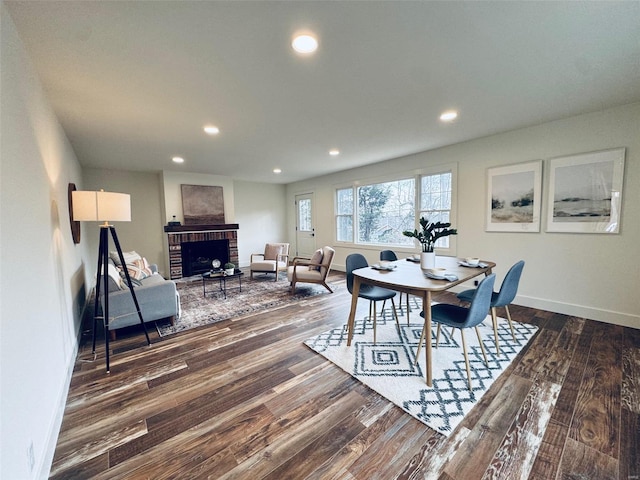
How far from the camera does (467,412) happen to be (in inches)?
67.5

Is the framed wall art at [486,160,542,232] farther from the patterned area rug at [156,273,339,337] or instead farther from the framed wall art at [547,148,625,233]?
the patterned area rug at [156,273,339,337]

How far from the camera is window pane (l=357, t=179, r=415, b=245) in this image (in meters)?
5.00

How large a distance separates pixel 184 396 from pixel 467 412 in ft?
6.62

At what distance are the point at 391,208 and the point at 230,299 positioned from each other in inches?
139

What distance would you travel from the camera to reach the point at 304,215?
7598 millimetres

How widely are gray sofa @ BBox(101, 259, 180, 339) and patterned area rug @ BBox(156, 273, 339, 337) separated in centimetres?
22

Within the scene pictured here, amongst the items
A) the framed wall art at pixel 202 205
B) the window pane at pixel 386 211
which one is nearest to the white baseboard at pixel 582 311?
the window pane at pixel 386 211

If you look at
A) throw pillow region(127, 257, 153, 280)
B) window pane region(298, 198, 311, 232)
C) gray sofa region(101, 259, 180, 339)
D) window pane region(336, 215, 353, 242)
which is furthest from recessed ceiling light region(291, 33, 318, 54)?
window pane region(298, 198, 311, 232)

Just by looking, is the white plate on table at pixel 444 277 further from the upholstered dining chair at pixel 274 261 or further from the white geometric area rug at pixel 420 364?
the upholstered dining chair at pixel 274 261

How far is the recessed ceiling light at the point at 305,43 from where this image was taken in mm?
1682

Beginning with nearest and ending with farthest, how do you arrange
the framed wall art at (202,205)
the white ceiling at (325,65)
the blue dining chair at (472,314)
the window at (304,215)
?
the white ceiling at (325,65) → the blue dining chair at (472,314) → the framed wall art at (202,205) → the window at (304,215)

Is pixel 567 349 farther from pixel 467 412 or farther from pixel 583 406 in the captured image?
pixel 467 412

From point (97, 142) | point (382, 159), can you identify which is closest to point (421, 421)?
point (382, 159)

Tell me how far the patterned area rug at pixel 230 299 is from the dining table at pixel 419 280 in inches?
70.3
